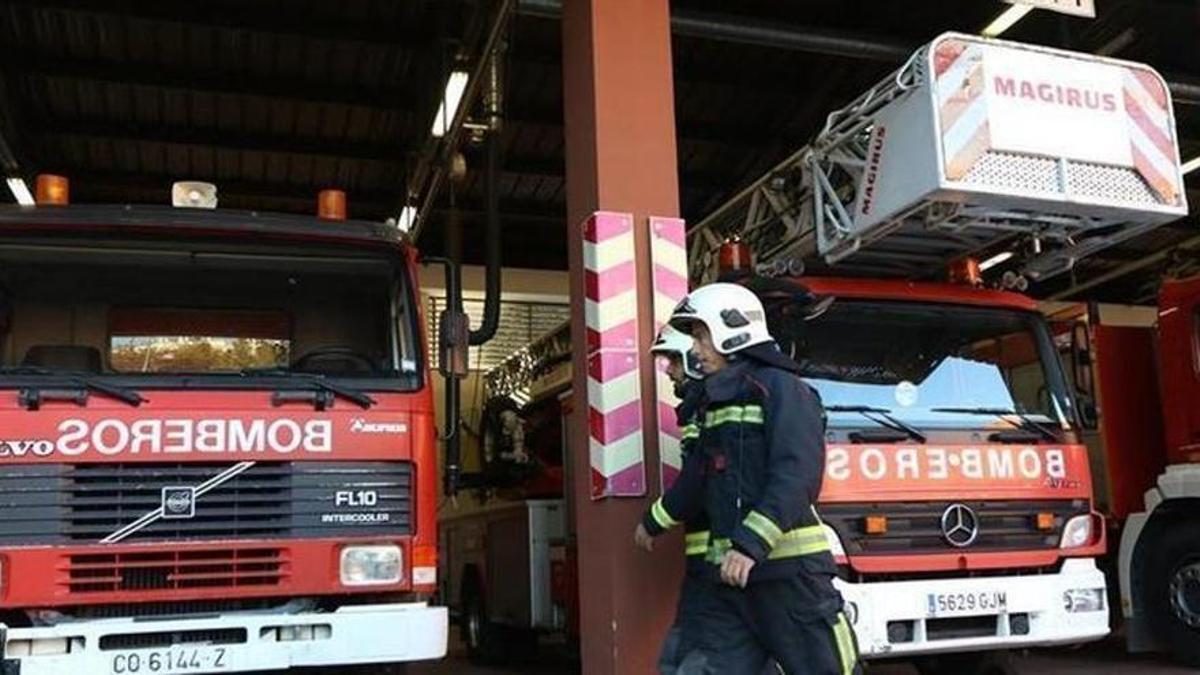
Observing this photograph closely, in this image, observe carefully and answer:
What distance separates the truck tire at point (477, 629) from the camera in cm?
984

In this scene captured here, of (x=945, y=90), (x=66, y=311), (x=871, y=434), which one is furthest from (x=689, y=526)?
(x=66, y=311)

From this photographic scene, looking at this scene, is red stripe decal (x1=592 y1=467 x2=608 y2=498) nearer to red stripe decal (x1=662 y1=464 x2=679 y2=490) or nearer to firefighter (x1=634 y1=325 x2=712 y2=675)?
red stripe decal (x1=662 y1=464 x2=679 y2=490)

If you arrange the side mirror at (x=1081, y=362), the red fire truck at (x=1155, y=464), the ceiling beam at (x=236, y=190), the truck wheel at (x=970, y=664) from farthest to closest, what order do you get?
the ceiling beam at (x=236, y=190) → the red fire truck at (x=1155, y=464) → the side mirror at (x=1081, y=362) → the truck wheel at (x=970, y=664)

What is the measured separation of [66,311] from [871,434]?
3.88 m

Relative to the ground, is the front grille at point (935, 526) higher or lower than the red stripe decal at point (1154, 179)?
lower

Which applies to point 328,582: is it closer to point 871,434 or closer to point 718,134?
point 871,434

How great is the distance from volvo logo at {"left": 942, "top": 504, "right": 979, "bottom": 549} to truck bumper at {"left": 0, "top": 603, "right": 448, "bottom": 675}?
99.4 inches

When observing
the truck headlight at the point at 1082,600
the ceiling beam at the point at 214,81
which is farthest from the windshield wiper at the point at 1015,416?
the ceiling beam at the point at 214,81

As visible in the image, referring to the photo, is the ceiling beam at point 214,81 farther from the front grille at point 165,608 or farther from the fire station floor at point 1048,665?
the front grille at point 165,608

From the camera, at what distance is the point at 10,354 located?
207 inches

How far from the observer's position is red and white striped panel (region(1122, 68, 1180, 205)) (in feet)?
19.1

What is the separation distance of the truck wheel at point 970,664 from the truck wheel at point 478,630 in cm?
399

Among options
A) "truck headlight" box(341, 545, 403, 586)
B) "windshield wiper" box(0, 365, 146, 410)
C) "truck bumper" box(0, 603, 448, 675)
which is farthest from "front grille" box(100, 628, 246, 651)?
"windshield wiper" box(0, 365, 146, 410)

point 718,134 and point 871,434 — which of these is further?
point 718,134
